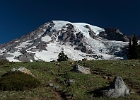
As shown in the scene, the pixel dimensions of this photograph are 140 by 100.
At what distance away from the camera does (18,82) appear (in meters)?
22.8

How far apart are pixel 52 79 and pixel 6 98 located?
943 cm

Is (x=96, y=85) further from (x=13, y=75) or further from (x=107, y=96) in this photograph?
(x=13, y=75)

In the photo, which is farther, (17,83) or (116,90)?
(17,83)

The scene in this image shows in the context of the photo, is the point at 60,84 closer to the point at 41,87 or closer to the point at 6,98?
the point at 41,87

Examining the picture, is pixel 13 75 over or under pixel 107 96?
over

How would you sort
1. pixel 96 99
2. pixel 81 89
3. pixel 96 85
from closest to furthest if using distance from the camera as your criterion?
pixel 96 99, pixel 81 89, pixel 96 85

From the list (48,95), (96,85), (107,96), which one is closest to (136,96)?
(107,96)

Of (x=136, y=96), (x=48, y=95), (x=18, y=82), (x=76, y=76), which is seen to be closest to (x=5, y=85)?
(x=18, y=82)

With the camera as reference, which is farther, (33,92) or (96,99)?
(33,92)

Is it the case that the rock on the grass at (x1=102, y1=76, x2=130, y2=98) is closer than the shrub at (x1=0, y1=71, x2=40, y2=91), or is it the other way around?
the rock on the grass at (x1=102, y1=76, x2=130, y2=98)

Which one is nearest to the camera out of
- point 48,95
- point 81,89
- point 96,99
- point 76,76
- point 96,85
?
point 96,99

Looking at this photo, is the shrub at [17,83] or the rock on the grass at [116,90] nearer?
the rock on the grass at [116,90]

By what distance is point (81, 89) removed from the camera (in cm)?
2216

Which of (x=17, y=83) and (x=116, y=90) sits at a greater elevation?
(x=17, y=83)
